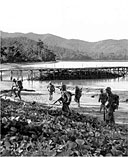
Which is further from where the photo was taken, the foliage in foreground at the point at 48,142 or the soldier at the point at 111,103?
the soldier at the point at 111,103

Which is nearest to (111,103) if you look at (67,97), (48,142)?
(67,97)

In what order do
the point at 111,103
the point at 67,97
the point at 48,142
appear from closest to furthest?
the point at 48,142 → the point at 111,103 → the point at 67,97

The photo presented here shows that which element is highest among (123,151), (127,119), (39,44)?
(39,44)

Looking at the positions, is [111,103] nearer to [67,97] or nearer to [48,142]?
[67,97]

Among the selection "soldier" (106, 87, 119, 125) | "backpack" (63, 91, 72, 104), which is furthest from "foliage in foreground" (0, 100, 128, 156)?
"backpack" (63, 91, 72, 104)

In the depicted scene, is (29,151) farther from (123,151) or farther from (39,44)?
(39,44)

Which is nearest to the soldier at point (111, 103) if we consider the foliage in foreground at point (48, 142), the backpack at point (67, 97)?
the backpack at point (67, 97)

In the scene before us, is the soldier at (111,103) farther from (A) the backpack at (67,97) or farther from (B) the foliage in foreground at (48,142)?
(B) the foliage in foreground at (48,142)

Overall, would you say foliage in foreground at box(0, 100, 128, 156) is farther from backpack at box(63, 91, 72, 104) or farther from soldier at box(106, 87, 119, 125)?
backpack at box(63, 91, 72, 104)

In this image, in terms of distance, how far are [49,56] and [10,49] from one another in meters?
54.5

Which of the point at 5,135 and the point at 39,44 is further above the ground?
the point at 39,44

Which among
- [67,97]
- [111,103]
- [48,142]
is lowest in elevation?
[48,142]

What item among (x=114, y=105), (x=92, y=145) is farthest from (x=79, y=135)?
(x=114, y=105)

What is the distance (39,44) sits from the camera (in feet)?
516
